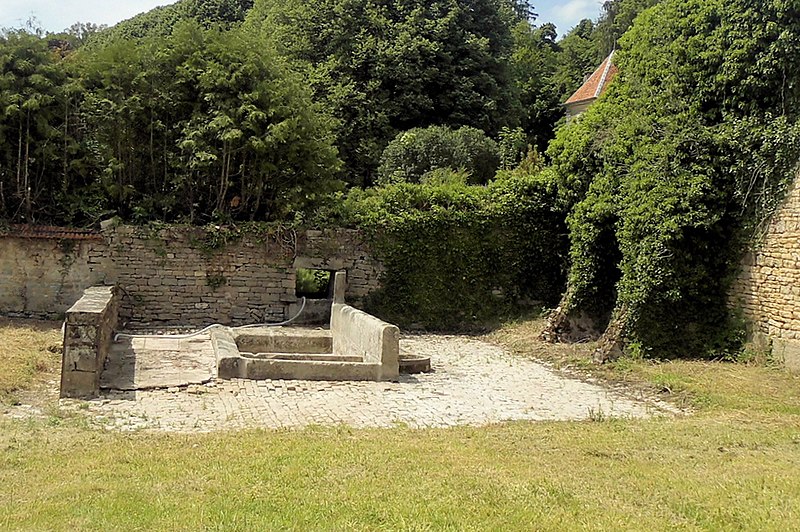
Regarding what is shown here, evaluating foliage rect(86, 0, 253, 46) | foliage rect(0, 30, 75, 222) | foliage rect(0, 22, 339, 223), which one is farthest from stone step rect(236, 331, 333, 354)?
foliage rect(86, 0, 253, 46)

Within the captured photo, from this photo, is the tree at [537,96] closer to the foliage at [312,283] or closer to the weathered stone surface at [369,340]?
the foliage at [312,283]

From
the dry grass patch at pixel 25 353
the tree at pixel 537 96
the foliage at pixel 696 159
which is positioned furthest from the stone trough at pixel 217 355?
the tree at pixel 537 96

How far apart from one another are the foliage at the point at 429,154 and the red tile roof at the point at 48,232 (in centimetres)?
999

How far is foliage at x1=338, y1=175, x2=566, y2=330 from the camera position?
1609 cm

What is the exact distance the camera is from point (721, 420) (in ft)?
25.5

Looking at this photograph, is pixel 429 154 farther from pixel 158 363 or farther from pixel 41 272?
pixel 158 363

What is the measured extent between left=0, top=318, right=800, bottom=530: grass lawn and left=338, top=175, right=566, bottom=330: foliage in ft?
29.0

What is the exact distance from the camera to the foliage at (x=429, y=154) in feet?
75.3

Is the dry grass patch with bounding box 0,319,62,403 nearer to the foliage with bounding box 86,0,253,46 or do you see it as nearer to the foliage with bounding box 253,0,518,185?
the foliage with bounding box 253,0,518,185

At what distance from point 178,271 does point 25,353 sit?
4.87 metres

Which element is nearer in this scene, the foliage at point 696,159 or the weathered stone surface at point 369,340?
the weathered stone surface at point 369,340

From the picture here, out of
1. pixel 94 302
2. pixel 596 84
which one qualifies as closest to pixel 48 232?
pixel 94 302

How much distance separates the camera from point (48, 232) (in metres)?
14.6

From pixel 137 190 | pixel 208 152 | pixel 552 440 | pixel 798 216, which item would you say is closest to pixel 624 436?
pixel 552 440
